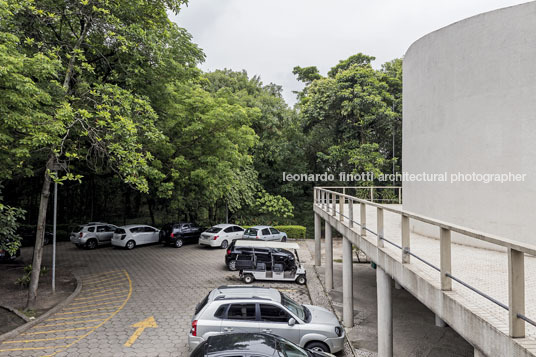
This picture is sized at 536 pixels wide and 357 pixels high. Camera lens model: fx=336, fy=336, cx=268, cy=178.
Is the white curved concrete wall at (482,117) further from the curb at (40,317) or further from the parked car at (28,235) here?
the parked car at (28,235)

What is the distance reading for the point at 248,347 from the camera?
5.77 m

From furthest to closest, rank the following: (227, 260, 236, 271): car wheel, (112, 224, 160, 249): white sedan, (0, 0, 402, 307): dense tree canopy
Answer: (112, 224, 160, 249): white sedan → (227, 260, 236, 271): car wheel → (0, 0, 402, 307): dense tree canopy

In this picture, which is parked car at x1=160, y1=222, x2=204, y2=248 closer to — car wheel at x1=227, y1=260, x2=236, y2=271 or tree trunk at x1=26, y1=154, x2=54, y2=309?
car wheel at x1=227, y1=260, x2=236, y2=271

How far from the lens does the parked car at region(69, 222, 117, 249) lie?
20.3 meters

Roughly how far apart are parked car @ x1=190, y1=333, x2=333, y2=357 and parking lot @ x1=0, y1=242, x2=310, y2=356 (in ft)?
9.52

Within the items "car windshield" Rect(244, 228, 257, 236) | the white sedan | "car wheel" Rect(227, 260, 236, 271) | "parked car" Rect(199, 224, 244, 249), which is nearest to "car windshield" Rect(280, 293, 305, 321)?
"car wheel" Rect(227, 260, 236, 271)

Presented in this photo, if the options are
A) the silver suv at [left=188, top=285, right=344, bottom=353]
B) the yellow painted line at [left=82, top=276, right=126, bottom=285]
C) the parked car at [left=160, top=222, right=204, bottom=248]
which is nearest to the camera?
the silver suv at [left=188, top=285, right=344, bottom=353]

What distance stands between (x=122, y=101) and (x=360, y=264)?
14799 millimetres

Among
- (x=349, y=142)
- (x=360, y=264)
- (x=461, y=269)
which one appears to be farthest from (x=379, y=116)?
(x=461, y=269)

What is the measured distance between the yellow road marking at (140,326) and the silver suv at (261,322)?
2230 millimetres

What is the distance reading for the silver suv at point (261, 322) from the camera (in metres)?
7.76

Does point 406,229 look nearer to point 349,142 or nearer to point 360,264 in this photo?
point 360,264

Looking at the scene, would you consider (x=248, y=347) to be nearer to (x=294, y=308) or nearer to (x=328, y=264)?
(x=294, y=308)

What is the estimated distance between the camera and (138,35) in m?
12.2
